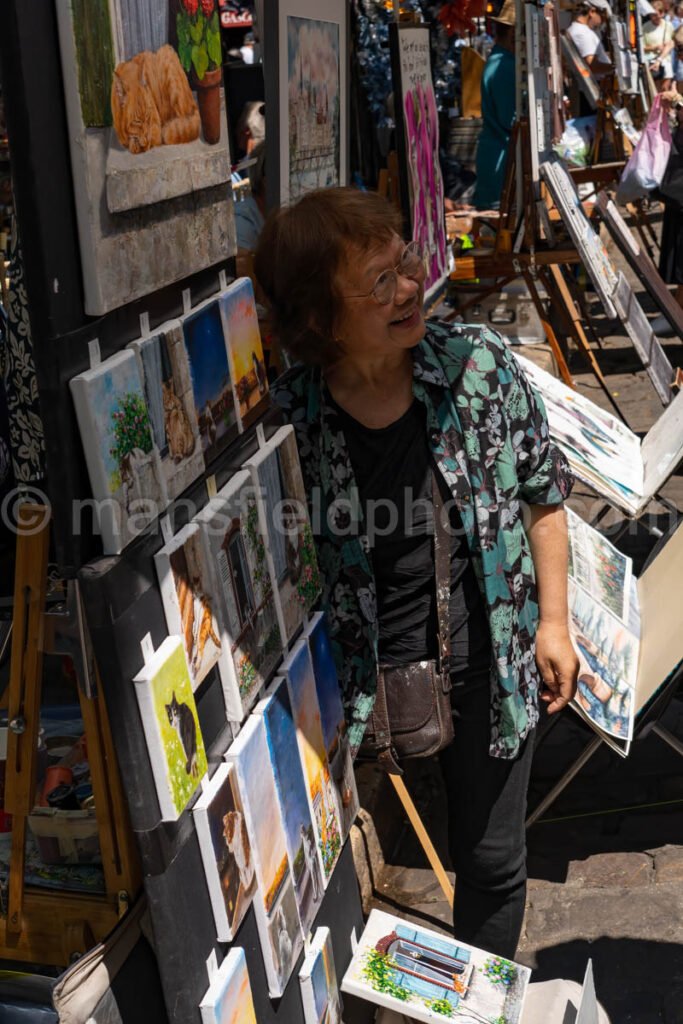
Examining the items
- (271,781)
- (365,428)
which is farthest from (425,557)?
(271,781)

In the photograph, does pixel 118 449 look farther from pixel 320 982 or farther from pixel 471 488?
pixel 320 982

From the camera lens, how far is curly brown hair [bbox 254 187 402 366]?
180cm

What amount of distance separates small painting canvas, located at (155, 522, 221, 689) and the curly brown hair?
0.54 m

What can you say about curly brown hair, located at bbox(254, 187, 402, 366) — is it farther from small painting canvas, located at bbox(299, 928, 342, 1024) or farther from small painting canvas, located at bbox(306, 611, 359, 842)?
small painting canvas, located at bbox(299, 928, 342, 1024)

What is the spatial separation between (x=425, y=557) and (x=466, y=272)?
4053 mm

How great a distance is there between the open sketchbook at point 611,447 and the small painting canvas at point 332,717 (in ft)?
5.14

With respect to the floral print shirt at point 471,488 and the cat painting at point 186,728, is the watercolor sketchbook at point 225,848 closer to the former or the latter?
the cat painting at point 186,728

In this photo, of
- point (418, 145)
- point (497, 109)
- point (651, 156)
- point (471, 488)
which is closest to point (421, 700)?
point (471, 488)

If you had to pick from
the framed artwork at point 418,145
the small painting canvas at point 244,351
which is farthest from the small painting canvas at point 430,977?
the framed artwork at point 418,145

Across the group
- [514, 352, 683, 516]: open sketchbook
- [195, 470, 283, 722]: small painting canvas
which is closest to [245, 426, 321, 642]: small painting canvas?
[195, 470, 283, 722]: small painting canvas

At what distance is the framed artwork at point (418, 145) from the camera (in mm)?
3616

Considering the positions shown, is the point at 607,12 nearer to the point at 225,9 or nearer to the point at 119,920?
the point at 225,9

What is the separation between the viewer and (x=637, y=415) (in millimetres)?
6203

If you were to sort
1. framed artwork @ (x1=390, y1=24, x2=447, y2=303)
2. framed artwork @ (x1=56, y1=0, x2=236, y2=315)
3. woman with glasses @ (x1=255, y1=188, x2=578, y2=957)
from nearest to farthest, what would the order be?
framed artwork @ (x1=56, y1=0, x2=236, y2=315) → woman with glasses @ (x1=255, y1=188, x2=578, y2=957) → framed artwork @ (x1=390, y1=24, x2=447, y2=303)
